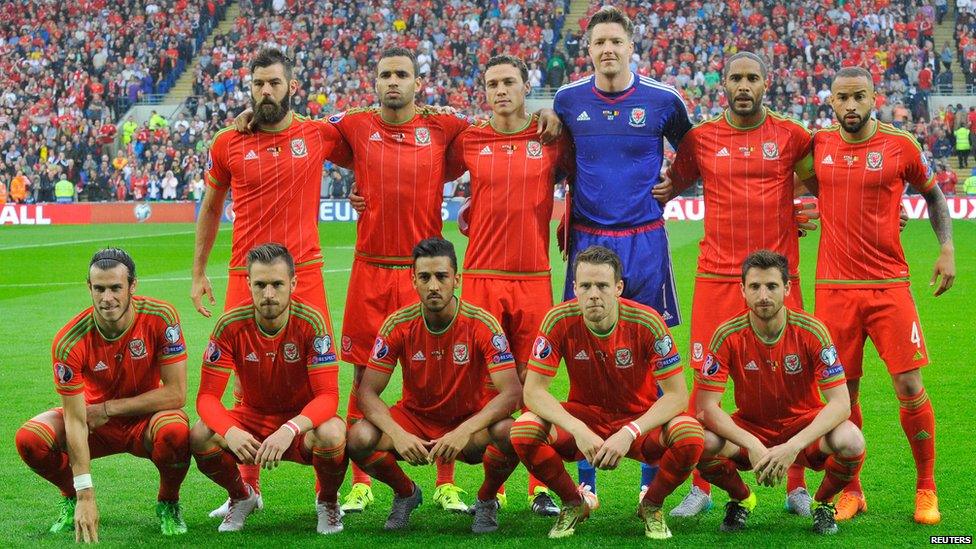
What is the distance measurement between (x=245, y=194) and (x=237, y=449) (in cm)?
162

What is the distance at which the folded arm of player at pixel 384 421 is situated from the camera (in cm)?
562

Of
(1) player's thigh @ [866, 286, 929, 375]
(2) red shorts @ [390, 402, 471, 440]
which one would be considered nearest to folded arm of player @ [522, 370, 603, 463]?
(2) red shorts @ [390, 402, 471, 440]

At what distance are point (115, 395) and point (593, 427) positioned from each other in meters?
2.31

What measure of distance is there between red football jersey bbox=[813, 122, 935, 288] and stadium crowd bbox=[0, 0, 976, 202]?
22702 millimetres

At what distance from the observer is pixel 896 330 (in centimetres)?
593

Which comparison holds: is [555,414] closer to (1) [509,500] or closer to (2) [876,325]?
(1) [509,500]

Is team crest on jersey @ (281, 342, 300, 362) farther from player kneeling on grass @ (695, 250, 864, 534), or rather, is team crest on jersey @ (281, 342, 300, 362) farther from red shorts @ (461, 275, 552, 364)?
player kneeling on grass @ (695, 250, 864, 534)

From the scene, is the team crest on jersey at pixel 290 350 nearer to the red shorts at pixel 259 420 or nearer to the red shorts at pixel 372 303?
the red shorts at pixel 259 420

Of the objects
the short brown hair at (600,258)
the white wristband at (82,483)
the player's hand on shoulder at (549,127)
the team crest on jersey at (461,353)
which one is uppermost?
the player's hand on shoulder at (549,127)

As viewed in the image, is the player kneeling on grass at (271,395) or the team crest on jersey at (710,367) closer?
the player kneeling on grass at (271,395)

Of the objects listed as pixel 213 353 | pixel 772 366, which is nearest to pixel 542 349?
pixel 772 366

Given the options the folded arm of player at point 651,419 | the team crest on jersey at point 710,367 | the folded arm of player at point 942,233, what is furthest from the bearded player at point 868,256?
the folded arm of player at point 651,419

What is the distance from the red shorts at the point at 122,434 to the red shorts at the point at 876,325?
3.34 m

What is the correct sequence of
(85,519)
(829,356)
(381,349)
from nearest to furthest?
(85,519), (829,356), (381,349)
